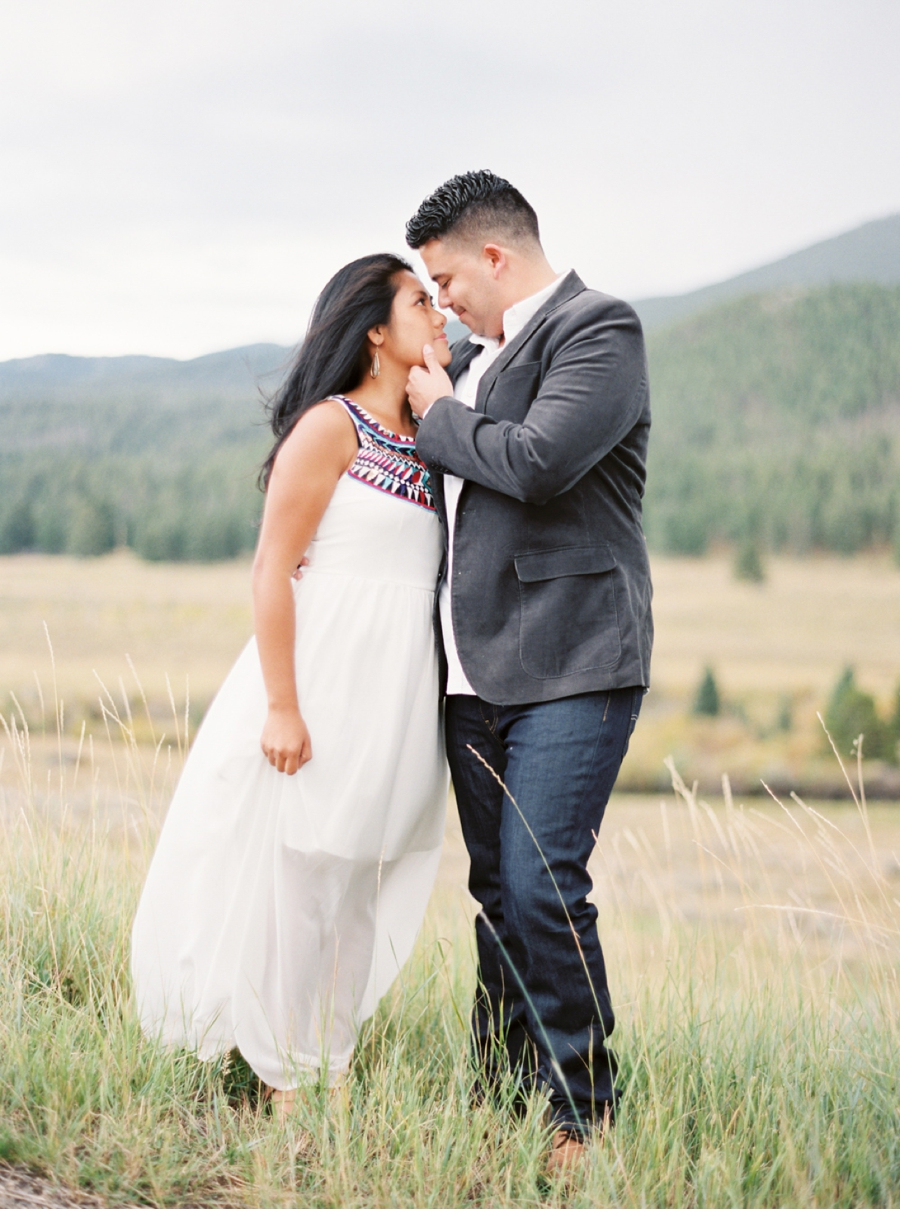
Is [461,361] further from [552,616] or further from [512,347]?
[552,616]

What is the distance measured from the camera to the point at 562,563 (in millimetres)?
1960

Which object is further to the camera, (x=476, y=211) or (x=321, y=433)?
(x=476, y=211)

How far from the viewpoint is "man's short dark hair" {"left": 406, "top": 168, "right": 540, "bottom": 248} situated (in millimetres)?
2193

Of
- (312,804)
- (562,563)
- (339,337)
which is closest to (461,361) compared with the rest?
(339,337)

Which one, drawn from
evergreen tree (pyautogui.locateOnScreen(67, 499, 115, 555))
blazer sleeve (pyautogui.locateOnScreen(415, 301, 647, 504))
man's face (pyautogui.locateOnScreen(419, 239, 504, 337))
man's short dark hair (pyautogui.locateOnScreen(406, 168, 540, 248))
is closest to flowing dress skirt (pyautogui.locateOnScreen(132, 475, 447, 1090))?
blazer sleeve (pyautogui.locateOnScreen(415, 301, 647, 504))

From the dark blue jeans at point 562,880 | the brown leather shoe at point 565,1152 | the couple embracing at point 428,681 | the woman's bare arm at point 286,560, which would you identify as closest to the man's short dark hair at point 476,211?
the couple embracing at point 428,681

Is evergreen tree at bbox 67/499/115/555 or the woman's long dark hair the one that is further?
evergreen tree at bbox 67/499/115/555

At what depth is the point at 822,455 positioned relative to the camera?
113 feet

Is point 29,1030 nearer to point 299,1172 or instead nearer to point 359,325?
point 299,1172

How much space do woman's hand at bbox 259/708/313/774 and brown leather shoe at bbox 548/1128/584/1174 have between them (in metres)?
0.86

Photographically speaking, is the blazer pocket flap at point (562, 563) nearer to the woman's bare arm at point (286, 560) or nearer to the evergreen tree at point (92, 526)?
the woman's bare arm at point (286, 560)

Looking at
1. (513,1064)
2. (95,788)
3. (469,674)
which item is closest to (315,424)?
(469,674)

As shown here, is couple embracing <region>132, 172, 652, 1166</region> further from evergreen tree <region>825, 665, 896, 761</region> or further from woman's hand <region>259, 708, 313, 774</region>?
evergreen tree <region>825, 665, 896, 761</region>

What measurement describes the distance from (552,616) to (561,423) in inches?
14.8
